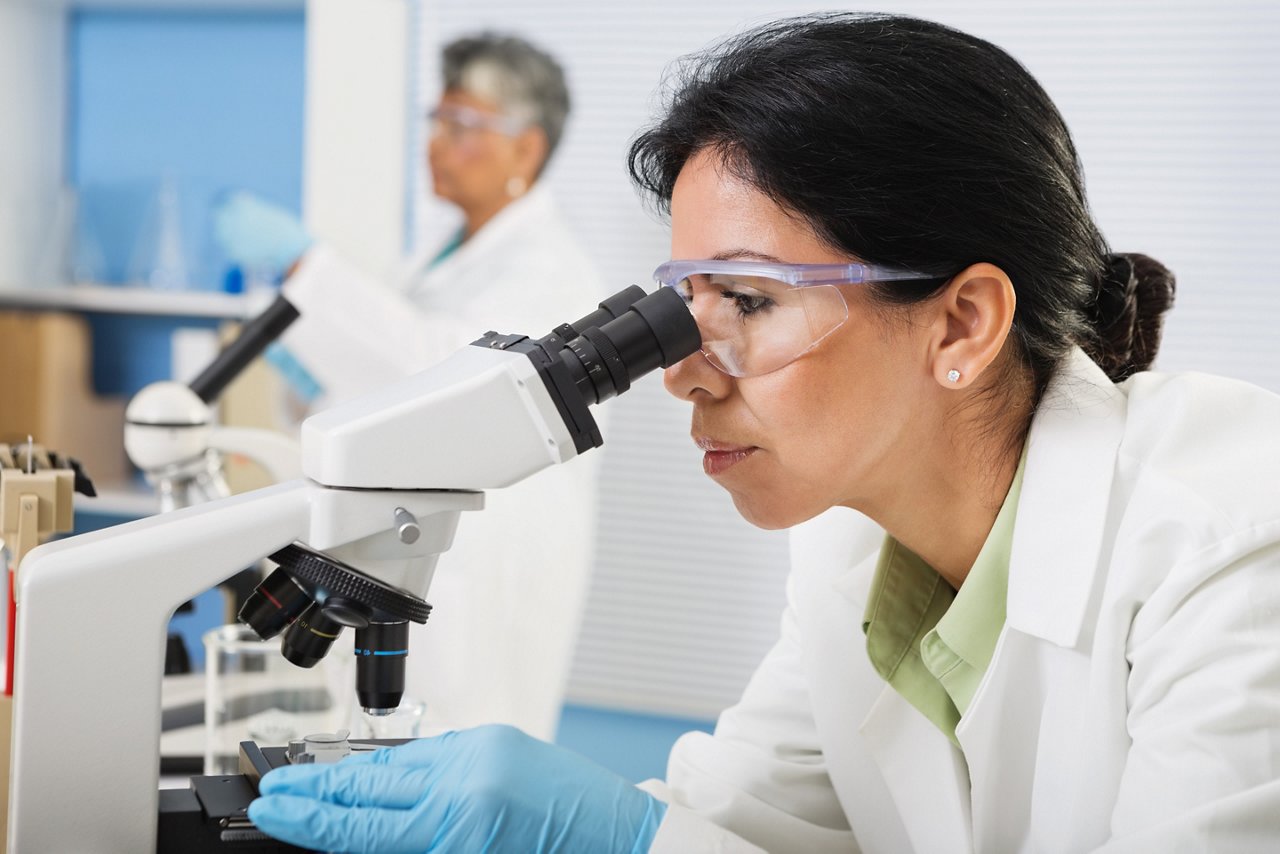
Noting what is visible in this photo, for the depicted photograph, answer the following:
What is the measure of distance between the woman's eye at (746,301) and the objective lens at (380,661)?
0.40 meters

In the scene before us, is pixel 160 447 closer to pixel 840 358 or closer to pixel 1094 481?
pixel 840 358

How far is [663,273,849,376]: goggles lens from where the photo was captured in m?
1.07

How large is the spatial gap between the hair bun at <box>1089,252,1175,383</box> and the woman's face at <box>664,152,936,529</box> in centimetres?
27

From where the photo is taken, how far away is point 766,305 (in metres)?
1.08

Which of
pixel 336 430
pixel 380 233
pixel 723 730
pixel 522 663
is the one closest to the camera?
pixel 336 430

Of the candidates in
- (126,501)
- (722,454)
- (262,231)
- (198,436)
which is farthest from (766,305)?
(126,501)

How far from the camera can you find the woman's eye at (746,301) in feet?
3.53

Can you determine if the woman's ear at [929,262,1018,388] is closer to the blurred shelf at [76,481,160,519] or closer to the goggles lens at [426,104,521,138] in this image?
the goggles lens at [426,104,521,138]

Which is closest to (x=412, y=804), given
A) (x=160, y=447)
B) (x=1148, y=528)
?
(x=1148, y=528)

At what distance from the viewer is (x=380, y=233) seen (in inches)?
146

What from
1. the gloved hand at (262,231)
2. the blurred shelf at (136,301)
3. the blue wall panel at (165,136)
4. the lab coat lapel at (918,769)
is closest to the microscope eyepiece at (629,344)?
the lab coat lapel at (918,769)

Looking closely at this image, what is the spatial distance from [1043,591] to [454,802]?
21.8 inches

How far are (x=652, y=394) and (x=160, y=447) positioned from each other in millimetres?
2478

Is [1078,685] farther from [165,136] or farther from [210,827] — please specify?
[165,136]
